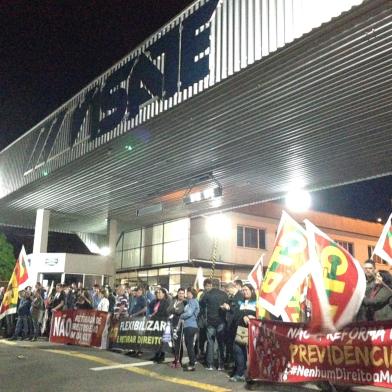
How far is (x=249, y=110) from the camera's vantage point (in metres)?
12.1

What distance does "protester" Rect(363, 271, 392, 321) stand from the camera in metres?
8.18

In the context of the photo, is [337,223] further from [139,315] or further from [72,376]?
[72,376]

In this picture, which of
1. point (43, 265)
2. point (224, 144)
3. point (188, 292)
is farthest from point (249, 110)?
point (43, 265)

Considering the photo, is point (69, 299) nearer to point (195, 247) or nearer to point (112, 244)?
point (112, 244)

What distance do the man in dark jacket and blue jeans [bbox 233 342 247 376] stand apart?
4.57 ft

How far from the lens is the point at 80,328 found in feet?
47.9

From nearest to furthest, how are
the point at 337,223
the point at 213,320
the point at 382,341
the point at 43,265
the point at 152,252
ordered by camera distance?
the point at 382,341 → the point at 213,320 → the point at 43,265 → the point at 152,252 → the point at 337,223

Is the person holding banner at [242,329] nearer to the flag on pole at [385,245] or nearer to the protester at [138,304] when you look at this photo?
the flag on pole at [385,245]

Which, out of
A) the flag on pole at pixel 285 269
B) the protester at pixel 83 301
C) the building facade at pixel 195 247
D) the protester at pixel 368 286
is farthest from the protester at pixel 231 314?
the building facade at pixel 195 247

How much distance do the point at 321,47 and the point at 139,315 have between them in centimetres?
767

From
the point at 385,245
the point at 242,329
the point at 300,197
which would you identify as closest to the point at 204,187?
the point at 300,197

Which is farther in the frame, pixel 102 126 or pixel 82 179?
pixel 82 179

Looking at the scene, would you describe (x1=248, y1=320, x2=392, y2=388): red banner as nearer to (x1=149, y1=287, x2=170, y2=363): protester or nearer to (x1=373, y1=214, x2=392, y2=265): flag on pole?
(x1=149, y1=287, x2=170, y2=363): protester

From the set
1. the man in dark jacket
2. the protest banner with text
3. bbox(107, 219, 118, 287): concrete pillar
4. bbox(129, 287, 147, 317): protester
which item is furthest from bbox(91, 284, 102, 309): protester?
bbox(107, 219, 118, 287): concrete pillar
